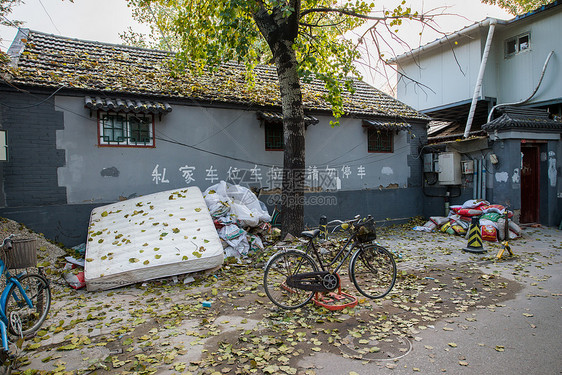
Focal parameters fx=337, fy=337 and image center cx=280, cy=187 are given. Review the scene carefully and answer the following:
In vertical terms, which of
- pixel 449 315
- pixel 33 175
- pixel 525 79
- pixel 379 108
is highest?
pixel 525 79

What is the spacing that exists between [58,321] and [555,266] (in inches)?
338

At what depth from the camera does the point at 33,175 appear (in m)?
7.31

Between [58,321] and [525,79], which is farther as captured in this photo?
[525,79]

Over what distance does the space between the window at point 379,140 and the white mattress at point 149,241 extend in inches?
264

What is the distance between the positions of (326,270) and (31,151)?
270 inches

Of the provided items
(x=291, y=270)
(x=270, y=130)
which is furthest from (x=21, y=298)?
(x=270, y=130)

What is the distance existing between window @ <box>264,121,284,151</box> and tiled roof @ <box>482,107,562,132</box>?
21.0ft

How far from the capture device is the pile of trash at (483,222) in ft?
29.6

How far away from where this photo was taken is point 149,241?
6137 millimetres

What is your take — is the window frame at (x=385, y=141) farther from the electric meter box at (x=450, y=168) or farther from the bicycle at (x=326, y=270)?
the bicycle at (x=326, y=270)

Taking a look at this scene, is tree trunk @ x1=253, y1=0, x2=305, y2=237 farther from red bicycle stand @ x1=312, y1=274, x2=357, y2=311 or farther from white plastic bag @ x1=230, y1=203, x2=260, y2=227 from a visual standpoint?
red bicycle stand @ x1=312, y1=274, x2=357, y2=311

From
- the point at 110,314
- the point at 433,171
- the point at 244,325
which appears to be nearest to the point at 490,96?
the point at 433,171

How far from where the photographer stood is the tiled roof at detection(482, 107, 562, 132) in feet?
32.8

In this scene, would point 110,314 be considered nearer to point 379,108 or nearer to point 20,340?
point 20,340
